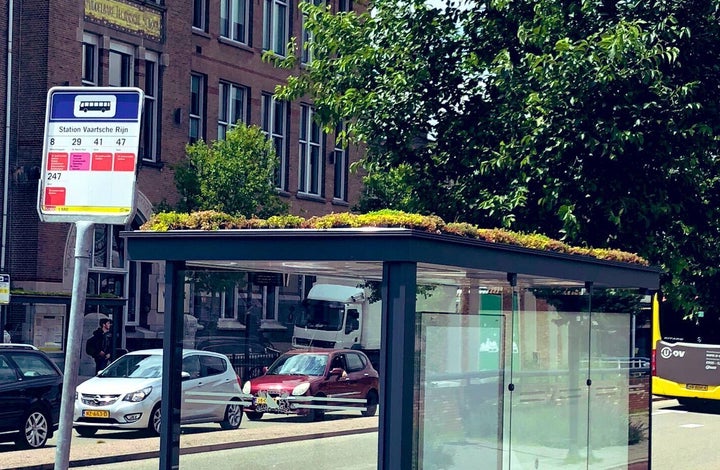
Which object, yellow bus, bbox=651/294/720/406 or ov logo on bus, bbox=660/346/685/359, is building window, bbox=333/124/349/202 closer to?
yellow bus, bbox=651/294/720/406

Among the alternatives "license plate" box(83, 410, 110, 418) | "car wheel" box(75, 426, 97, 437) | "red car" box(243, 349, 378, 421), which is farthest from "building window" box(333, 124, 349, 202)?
"red car" box(243, 349, 378, 421)

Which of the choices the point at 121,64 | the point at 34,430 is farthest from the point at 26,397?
the point at 121,64

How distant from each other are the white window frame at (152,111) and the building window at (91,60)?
2258 mm

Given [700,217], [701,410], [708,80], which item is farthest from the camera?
[701,410]

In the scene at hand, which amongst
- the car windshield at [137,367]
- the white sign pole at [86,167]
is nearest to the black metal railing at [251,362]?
the white sign pole at [86,167]

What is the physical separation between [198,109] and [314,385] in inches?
1283

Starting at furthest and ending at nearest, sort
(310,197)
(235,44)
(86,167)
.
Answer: (310,197)
(235,44)
(86,167)

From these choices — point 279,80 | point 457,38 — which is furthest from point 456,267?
point 279,80

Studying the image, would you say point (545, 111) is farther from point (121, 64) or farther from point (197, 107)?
point (197, 107)

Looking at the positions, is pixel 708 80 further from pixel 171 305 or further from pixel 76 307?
pixel 76 307

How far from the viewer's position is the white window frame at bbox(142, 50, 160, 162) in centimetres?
3728

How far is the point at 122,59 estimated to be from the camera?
3638cm

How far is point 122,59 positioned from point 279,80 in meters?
8.68

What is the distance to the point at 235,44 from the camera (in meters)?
41.7
